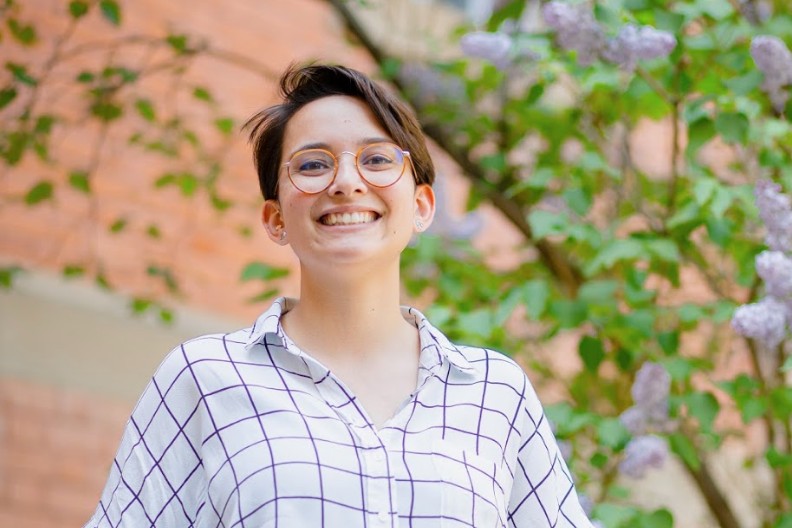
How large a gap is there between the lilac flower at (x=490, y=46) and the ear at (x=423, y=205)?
3.93ft

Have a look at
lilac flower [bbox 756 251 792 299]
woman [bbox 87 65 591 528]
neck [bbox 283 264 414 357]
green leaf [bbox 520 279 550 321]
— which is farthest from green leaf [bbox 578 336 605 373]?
neck [bbox 283 264 414 357]

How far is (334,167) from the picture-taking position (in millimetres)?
1680

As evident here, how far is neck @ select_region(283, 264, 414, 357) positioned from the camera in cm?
170

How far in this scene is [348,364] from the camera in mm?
1691

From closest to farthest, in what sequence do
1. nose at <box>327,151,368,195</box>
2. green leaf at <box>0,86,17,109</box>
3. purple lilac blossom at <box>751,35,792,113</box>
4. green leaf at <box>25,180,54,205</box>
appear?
nose at <box>327,151,368,195</box> → purple lilac blossom at <box>751,35,792,113</box> → green leaf at <box>0,86,17,109</box> → green leaf at <box>25,180,54,205</box>

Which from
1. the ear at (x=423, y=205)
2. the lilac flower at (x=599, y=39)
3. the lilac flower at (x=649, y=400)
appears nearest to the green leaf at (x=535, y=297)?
the lilac flower at (x=649, y=400)

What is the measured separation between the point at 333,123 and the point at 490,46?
1.33m

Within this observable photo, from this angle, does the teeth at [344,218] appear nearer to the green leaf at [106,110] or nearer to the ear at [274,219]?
the ear at [274,219]

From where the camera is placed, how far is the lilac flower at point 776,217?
249cm

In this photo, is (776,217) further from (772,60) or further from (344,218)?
(344,218)

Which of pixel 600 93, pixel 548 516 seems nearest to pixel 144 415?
pixel 548 516

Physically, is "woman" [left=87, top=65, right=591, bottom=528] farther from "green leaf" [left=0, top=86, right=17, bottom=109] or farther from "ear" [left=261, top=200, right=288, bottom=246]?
"green leaf" [left=0, top=86, right=17, bottom=109]

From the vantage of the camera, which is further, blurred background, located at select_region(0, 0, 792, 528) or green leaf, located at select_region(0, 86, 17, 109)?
green leaf, located at select_region(0, 86, 17, 109)

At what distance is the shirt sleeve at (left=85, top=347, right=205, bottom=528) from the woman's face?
0.72 ft
